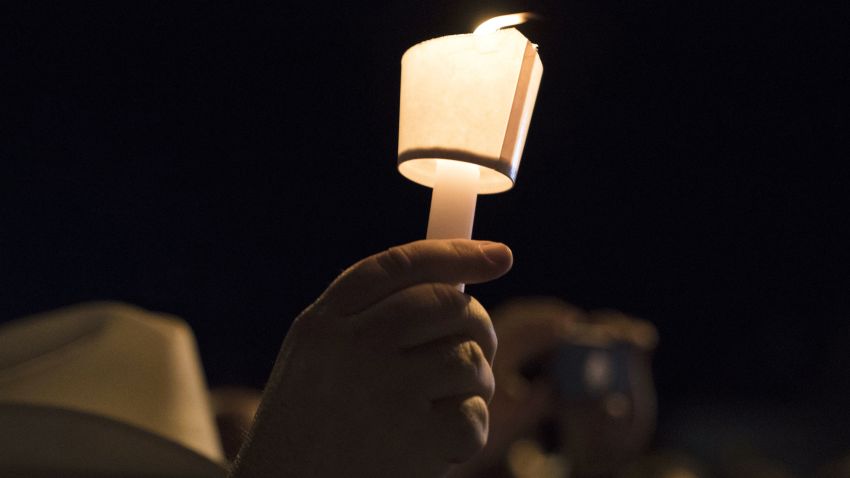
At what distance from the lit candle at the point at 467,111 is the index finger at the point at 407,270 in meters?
0.04

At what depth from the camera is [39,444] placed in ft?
3.46

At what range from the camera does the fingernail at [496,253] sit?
0.60 m

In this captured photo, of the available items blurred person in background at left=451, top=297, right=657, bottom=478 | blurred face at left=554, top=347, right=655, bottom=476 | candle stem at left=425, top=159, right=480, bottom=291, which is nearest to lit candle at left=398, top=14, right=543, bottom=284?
candle stem at left=425, top=159, right=480, bottom=291

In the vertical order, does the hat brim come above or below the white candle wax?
below

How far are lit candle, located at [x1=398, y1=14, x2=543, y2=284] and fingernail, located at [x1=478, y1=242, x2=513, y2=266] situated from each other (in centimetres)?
4

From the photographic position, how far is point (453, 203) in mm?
640

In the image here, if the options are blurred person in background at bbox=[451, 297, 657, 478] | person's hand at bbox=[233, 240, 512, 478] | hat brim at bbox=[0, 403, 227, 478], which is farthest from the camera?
blurred person in background at bbox=[451, 297, 657, 478]

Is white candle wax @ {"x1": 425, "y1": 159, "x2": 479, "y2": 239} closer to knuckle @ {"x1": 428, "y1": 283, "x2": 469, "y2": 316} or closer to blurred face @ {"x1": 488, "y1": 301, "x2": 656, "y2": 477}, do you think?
knuckle @ {"x1": 428, "y1": 283, "x2": 469, "y2": 316}

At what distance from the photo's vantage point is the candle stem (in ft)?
2.09

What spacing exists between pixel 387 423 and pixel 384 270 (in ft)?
0.40

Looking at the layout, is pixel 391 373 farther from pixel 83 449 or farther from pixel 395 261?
pixel 83 449

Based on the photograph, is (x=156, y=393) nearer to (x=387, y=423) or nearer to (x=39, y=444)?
(x=39, y=444)

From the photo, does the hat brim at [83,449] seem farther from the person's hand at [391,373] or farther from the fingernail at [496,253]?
the fingernail at [496,253]

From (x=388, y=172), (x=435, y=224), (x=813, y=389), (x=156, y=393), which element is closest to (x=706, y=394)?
(x=813, y=389)
